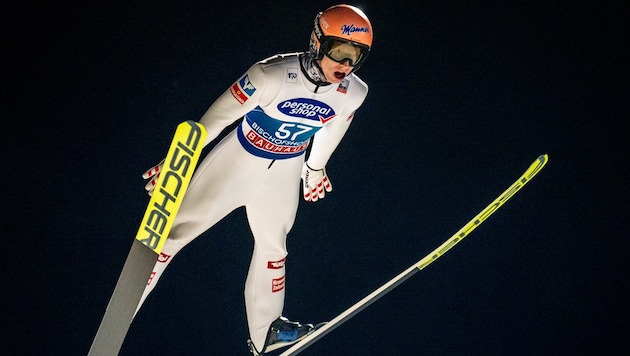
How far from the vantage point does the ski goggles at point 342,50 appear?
2.35 m

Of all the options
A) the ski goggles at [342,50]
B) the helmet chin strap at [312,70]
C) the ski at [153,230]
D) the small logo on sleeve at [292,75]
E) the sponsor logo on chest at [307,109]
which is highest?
the ski goggles at [342,50]

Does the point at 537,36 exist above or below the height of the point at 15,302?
above

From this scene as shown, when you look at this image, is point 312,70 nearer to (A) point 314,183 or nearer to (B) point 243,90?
(B) point 243,90

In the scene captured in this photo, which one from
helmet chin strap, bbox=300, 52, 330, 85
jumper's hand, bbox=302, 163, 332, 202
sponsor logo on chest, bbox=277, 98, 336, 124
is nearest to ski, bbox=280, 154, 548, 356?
jumper's hand, bbox=302, 163, 332, 202

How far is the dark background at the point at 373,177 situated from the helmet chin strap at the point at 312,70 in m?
0.26

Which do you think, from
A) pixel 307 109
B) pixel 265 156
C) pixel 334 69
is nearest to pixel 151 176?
pixel 265 156

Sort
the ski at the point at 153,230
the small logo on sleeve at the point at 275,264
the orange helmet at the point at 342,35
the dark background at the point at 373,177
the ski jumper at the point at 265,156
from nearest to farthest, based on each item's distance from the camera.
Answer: the ski at the point at 153,230, the orange helmet at the point at 342,35, the ski jumper at the point at 265,156, the dark background at the point at 373,177, the small logo on sleeve at the point at 275,264

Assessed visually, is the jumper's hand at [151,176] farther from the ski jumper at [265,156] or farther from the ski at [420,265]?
the ski at [420,265]

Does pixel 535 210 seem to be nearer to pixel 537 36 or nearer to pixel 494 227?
pixel 494 227

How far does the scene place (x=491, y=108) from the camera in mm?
2955

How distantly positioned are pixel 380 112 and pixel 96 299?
98cm

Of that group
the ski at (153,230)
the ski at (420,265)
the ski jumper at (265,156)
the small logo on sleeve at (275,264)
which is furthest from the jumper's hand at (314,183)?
the ski at (153,230)

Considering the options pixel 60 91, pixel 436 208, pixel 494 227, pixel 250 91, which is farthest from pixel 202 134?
pixel 494 227

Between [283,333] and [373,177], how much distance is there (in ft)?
1.78
